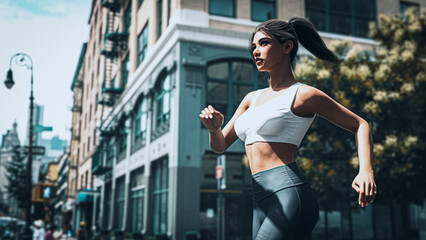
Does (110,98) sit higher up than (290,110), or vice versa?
(110,98)

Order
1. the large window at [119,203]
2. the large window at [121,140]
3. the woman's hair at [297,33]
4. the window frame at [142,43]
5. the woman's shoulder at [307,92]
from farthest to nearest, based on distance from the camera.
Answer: the large window at [121,140] < the large window at [119,203] < the window frame at [142,43] < the woman's hair at [297,33] < the woman's shoulder at [307,92]

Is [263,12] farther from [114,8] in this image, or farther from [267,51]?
[267,51]

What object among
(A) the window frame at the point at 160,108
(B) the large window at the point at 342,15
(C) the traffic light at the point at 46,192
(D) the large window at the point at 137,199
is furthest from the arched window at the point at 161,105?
(B) the large window at the point at 342,15

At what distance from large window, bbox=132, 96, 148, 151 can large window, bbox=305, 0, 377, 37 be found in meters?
9.97

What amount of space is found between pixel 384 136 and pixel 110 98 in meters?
23.2

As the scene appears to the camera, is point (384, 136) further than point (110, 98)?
No

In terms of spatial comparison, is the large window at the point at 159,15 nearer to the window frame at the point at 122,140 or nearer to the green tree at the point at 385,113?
the window frame at the point at 122,140

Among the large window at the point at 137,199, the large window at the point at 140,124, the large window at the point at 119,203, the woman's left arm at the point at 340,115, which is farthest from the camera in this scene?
the large window at the point at 119,203

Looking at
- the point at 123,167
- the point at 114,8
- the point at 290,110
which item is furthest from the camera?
the point at 114,8

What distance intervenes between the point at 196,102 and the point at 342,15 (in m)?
9.25

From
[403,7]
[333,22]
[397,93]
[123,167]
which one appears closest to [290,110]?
[397,93]

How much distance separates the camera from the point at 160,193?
862 inches

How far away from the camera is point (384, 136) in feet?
53.7

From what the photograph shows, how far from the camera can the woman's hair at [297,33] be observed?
3.07 meters
